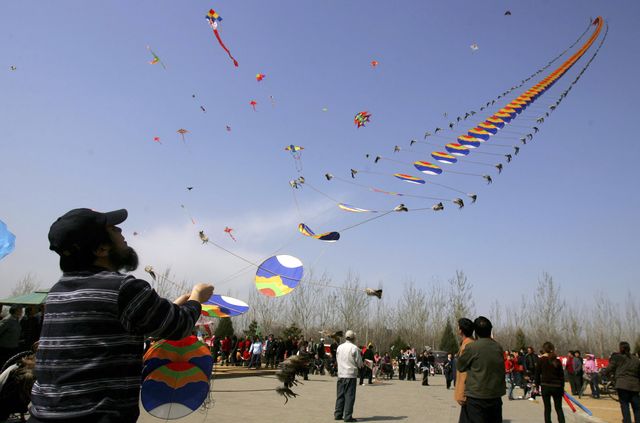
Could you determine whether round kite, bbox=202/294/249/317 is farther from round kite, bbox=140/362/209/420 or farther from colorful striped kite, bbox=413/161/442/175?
colorful striped kite, bbox=413/161/442/175

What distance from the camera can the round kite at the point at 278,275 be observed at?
16.6ft

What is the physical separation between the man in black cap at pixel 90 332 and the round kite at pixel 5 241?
5.64 m

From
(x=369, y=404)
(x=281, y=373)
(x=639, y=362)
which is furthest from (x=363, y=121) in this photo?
(x=281, y=373)

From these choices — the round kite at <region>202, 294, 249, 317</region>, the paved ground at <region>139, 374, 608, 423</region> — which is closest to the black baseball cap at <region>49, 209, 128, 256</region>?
the round kite at <region>202, 294, 249, 317</region>

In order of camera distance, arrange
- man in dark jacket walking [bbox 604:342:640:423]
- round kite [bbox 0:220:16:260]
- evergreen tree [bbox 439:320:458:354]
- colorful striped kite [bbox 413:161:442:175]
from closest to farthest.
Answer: round kite [bbox 0:220:16:260] → man in dark jacket walking [bbox 604:342:640:423] → colorful striped kite [bbox 413:161:442:175] → evergreen tree [bbox 439:320:458:354]

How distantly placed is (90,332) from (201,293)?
556 mm

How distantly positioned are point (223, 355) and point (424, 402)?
42.3 feet

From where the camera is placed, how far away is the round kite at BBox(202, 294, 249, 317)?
3951 millimetres

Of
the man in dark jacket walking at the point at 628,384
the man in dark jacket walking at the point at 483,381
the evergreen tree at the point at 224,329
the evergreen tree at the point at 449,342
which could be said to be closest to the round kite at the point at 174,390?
the man in dark jacket walking at the point at 483,381

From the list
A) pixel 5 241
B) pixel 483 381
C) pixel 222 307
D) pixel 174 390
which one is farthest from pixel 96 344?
pixel 5 241

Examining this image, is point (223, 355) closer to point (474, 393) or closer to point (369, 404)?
point (369, 404)

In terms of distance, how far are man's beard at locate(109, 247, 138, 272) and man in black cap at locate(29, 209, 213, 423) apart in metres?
0.09

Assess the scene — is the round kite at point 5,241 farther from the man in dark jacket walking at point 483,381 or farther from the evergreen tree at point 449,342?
the evergreen tree at point 449,342

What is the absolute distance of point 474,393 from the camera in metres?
4.70
